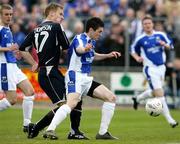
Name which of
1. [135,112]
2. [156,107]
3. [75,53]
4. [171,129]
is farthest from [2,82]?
[135,112]

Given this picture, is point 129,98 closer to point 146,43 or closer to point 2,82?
point 146,43

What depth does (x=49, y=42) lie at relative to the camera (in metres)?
12.8

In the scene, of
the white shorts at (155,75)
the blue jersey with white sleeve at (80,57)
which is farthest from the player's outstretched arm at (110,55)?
the white shorts at (155,75)

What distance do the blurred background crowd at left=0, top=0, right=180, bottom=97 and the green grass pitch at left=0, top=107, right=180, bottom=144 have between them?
3.07m

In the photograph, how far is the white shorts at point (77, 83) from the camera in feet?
41.2

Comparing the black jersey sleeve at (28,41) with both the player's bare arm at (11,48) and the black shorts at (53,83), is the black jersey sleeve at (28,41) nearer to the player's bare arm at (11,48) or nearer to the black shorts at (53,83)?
the player's bare arm at (11,48)

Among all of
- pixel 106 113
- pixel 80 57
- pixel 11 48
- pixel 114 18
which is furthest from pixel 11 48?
pixel 114 18

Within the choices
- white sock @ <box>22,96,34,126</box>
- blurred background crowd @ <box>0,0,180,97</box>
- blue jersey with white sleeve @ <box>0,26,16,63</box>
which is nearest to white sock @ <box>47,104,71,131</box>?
blue jersey with white sleeve @ <box>0,26,16,63</box>

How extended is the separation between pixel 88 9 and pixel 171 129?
425 inches

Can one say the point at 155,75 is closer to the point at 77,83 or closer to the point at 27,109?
the point at 27,109

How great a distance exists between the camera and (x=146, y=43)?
60.5 ft

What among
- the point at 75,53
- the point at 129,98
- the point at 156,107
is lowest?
the point at 129,98

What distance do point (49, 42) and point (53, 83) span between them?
78cm

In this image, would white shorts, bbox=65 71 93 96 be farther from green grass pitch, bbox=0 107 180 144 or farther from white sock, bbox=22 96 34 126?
white sock, bbox=22 96 34 126
